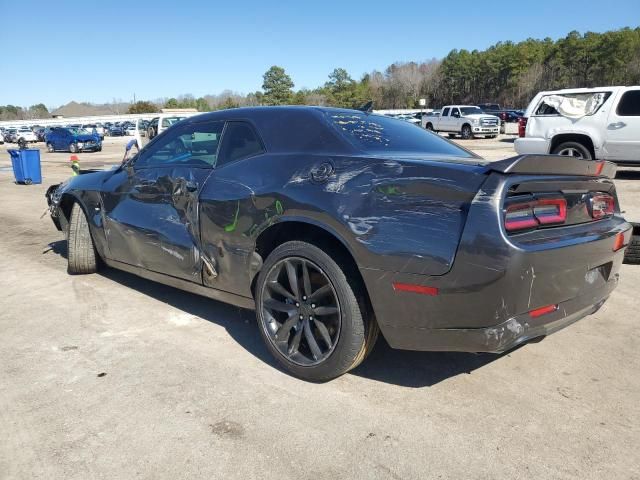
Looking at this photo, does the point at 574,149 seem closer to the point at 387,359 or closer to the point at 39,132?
the point at 387,359

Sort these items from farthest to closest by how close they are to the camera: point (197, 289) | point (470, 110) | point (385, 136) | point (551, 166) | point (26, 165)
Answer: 1. point (470, 110)
2. point (26, 165)
3. point (197, 289)
4. point (385, 136)
5. point (551, 166)

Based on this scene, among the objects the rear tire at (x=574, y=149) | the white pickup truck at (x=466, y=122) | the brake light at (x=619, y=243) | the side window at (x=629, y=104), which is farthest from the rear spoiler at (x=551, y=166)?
Result: the white pickup truck at (x=466, y=122)

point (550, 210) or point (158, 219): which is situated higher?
point (550, 210)

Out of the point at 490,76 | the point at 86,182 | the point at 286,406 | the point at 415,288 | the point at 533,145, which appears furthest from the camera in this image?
the point at 490,76

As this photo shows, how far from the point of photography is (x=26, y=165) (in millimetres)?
14828

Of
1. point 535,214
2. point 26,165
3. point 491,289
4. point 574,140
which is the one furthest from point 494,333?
point 26,165

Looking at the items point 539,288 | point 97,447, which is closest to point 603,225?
point 539,288

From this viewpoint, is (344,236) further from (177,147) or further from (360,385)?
(177,147)

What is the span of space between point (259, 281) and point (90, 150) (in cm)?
3196

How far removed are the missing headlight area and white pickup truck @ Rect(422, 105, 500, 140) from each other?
16.8 metres

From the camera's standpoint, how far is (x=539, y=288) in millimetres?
2443

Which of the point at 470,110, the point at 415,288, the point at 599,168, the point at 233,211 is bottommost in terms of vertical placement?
the point at 415,288

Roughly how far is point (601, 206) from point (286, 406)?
2.17 metres

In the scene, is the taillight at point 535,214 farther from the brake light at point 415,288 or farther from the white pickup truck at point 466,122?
the white pickup truck at point 466,122
